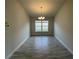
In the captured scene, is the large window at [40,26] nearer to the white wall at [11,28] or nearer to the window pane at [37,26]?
the window pane at [37,26]

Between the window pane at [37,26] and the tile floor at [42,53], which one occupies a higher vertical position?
the window pane at [37,26]

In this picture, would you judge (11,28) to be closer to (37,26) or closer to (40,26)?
(40,26)

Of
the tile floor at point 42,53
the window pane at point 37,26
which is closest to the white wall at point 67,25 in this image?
the tile floor at point 42,53

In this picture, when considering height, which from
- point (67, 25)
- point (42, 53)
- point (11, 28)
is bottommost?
point (42, 53)

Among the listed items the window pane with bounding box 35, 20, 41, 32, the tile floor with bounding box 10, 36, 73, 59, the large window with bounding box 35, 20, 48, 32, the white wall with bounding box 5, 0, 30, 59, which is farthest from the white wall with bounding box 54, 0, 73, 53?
the window pane with bounding box 35, 20, 41, 32

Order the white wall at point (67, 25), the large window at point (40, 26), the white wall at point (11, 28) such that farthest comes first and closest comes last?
the large window at point (40, 26), the white wall at point (67, 25), the white wall at point (11, 28)

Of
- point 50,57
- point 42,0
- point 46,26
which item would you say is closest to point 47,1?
point 42,0

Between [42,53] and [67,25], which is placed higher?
[67,25]

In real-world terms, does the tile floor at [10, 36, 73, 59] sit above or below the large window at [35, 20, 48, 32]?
below

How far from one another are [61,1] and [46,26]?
230 inches

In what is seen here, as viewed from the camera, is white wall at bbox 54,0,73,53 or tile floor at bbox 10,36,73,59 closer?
tile floor at bbox 10,36,73,59

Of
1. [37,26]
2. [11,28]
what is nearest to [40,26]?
[37,26]

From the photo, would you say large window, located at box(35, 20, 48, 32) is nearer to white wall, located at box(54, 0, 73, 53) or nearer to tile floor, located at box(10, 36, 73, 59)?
white wall, located at box(54, 0, 73, 53)
